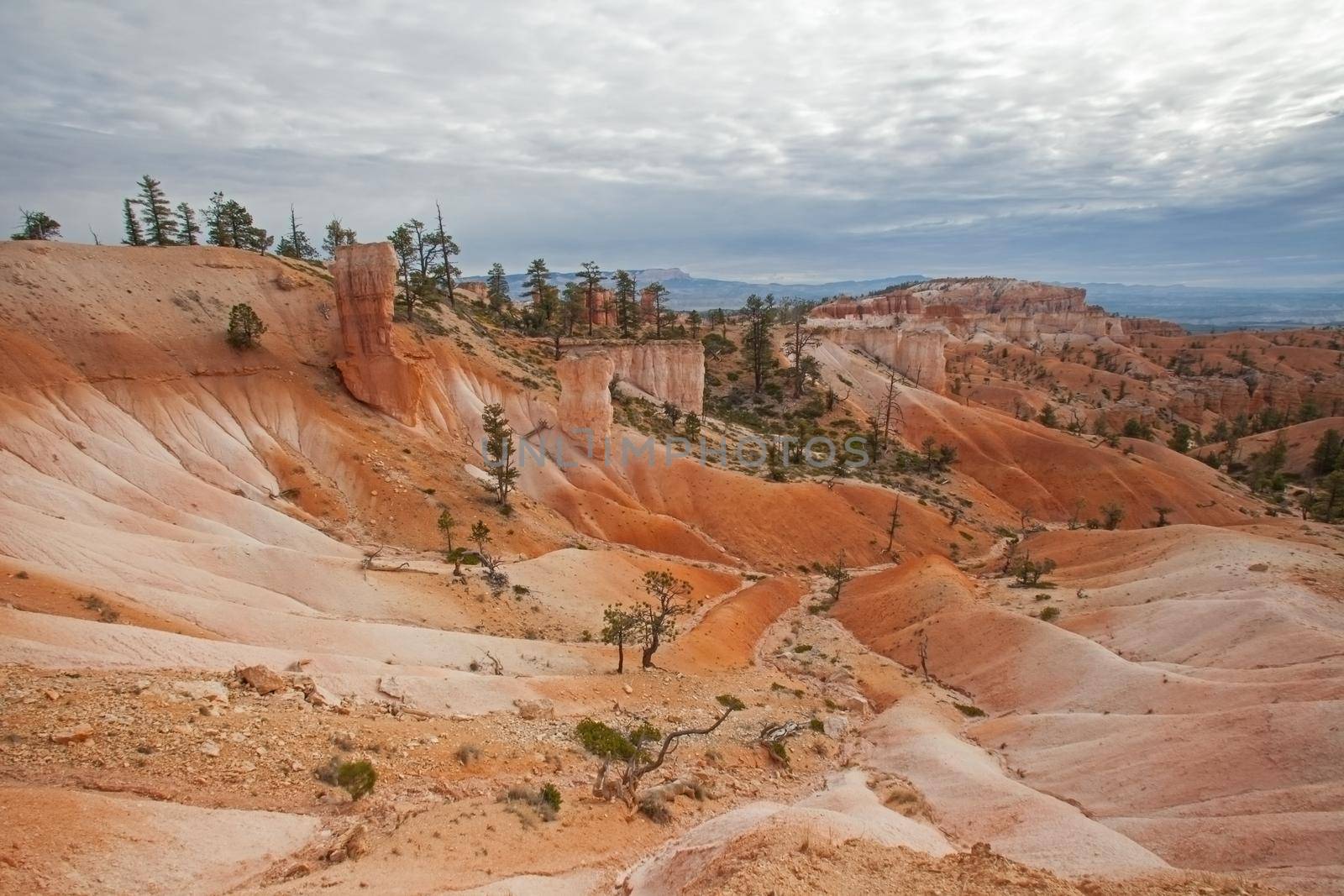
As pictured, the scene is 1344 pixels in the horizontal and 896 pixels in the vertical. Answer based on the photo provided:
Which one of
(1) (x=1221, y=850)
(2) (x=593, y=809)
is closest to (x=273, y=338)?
(2) (x=593, y=809)

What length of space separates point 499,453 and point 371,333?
39.8ft

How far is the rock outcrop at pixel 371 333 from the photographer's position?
151ft

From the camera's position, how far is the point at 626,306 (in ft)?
289

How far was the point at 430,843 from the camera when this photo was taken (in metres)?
13.9

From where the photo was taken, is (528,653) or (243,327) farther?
(243,327)

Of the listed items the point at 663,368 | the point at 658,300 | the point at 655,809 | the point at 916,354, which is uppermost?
the point at 658,300

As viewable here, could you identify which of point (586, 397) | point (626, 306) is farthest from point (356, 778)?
point (626, 306)

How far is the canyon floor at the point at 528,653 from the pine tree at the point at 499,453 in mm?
1374

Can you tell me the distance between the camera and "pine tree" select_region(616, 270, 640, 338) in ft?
281

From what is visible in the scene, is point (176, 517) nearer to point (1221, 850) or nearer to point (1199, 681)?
point (1221, 850)

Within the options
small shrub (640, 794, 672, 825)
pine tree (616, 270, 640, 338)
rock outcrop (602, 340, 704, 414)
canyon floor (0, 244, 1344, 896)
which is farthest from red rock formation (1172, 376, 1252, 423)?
small shrub (640, 794, 672, 825)

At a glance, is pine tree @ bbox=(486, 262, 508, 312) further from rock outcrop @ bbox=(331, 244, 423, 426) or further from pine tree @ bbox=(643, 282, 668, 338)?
rock outcrop @ bbox=(331, 244, 423, 426)

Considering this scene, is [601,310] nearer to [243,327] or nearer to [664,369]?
[664,369]

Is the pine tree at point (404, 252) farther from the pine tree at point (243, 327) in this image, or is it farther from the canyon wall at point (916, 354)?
the canyon wall at point (916, 354)
